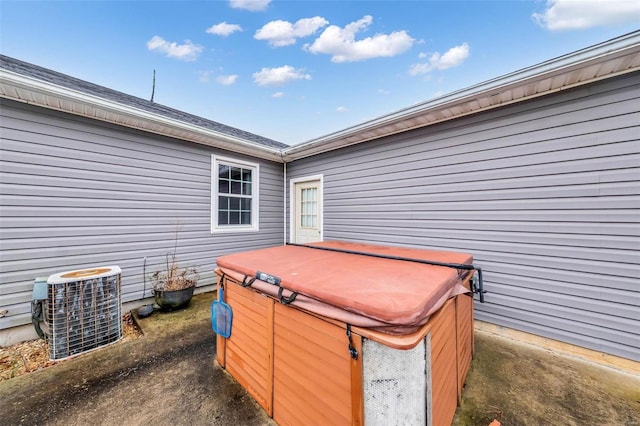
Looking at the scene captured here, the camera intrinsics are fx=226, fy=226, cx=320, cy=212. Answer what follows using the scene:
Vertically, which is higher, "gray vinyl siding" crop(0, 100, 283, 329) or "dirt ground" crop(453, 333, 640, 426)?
"gray vinyl siding" crop(0, 100, 283, 329)

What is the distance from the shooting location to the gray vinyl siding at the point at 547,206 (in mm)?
2240

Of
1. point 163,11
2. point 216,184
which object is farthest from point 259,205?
point 163,11

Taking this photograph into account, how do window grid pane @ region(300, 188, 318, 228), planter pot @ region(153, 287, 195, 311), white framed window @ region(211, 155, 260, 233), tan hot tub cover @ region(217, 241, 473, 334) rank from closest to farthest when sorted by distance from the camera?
tan hot tub cover @ region(217, 241, 473, 334)
planter pot @ region(153, 287, 195, 311)
white framed window @ region(211, 155, 260, 233)
window grid pane @ region(300, 188, 318, 228)

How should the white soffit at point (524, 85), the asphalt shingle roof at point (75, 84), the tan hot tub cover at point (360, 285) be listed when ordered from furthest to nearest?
the asphalt shingle roof at point (75, 84) → the white soffit at point (524, 85) → the tan hot tub cover at point (360, 285)

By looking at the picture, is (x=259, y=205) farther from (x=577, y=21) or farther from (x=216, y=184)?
(x=577, y=21)

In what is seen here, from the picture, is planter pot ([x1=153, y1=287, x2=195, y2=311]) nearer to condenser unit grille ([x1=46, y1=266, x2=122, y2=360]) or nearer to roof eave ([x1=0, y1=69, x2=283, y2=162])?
condenser unit grille ([x1=46, y1=266, x2=122, y2=360])

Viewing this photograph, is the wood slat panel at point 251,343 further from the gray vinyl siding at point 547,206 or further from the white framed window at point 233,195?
the white framed window at point 233,195

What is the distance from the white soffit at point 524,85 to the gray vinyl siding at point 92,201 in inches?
129

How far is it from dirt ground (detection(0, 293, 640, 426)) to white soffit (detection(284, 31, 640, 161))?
2.91 m

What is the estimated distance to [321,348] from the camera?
1.29m

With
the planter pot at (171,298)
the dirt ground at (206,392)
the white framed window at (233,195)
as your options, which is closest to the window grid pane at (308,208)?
the white framed window at (233,195)

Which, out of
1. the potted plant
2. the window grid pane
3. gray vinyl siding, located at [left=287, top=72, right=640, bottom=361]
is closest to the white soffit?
gray vinyl siding, located at [left=287, top=72, right=640, bottom=361]

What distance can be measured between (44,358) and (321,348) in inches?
127

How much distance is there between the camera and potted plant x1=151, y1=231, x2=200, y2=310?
347 centimetres
